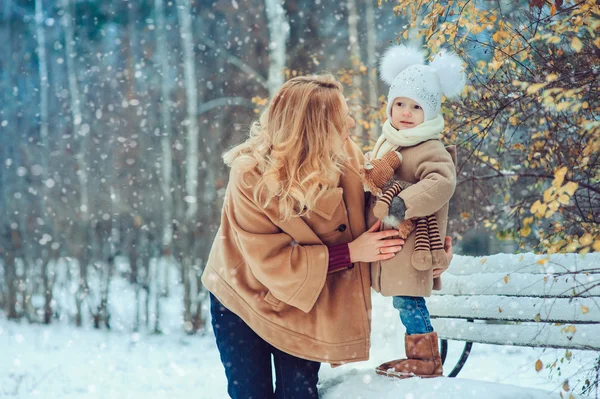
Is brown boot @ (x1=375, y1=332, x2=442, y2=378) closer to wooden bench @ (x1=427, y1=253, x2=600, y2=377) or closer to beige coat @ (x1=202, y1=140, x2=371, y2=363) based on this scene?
beige coat @ (x1=202, y1=140, x2=371, y2=363)

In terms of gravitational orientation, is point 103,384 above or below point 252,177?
below

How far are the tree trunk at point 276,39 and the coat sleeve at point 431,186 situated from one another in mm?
5800

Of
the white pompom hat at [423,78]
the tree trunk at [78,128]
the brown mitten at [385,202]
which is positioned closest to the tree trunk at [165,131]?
the tree trunk at [78,128]

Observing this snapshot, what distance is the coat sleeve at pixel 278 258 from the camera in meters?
2.63

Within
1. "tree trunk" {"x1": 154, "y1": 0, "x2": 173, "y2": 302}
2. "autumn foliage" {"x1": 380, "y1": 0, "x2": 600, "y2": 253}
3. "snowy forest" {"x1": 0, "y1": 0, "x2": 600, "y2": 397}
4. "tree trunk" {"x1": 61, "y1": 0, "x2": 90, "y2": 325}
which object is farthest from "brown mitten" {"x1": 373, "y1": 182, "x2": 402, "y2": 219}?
"tree trunk" {"x1": 61, "y1": 0, "x2": 90, "y2": 325}

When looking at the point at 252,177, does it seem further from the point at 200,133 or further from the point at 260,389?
the point at 200,133

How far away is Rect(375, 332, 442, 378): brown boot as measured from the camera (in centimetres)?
264

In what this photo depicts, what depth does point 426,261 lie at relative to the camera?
2533 millimetres

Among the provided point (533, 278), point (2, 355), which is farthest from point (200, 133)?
point (533, 278)

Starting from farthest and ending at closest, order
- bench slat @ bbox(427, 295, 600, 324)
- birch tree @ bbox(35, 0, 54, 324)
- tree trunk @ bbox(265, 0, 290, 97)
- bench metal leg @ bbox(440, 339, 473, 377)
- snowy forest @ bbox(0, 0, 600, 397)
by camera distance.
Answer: birch tree @ bbox(35, 0, 54, 324)
tree trunk @ bbox(265, 0, 290, 97)
snowy forest @ bbox(0, 0, 600, 397)
bench metal leg @ bbox(440, 339, 473, 377)
bench slat @ bbox(427, 295, 600, 324)

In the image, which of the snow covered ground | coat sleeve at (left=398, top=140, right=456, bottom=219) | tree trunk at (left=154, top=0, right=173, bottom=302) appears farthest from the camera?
tree trunk at (left=154, top=0, right=173, bottom=302)

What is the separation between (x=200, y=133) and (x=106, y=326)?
10.2 feet

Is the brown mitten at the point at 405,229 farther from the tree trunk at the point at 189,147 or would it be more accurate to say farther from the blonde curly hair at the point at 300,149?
the tree trunk at the point at 189,147

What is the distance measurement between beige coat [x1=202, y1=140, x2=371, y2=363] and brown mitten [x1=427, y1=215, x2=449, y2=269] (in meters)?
0.33
